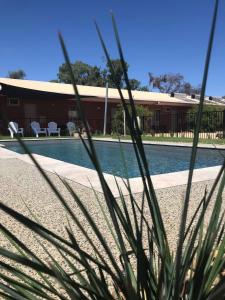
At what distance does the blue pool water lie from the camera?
9.48 metres

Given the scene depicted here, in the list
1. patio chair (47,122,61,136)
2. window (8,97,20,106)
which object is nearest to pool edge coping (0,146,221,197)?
patio chair (47,122,61,136)

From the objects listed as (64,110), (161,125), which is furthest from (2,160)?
(161,125)

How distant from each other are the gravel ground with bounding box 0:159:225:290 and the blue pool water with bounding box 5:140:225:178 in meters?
2.33

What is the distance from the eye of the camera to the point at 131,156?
1172 cm

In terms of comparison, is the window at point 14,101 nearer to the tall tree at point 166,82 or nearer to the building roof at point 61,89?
the building roof at point 61,89

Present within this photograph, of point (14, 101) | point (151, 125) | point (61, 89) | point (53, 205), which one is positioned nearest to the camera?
point (53, 205)

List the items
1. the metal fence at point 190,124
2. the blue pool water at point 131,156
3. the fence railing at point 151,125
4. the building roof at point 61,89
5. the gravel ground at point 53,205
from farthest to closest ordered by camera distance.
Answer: the building roof at point 61,89
the fence railing at point 151,125
the metal fence at point 190,124
the blue pool water at point 131,156
the gravel ground at point 53,205

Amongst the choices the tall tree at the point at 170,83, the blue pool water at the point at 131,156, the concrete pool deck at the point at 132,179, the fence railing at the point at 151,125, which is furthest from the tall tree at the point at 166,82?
the concrete pool deck at the point at 132,179

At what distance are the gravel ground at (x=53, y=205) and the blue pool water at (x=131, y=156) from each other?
2325mm

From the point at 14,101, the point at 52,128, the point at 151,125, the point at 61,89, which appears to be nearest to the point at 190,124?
the point at 151,125

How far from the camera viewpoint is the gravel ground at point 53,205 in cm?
348

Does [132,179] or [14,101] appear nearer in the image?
[132,179]

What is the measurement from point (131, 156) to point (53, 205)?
719 cm

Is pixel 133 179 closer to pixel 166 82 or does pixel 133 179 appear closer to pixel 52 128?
pixel 52 128
